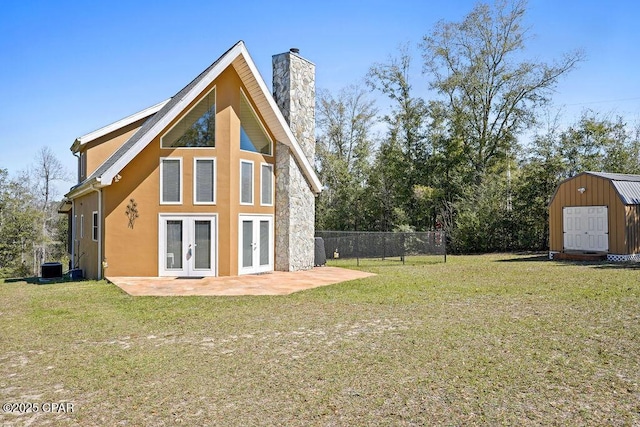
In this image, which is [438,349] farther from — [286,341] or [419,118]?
[419,118]

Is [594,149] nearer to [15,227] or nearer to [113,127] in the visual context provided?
[113,127]

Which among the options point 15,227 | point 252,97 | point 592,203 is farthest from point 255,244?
point 15,227

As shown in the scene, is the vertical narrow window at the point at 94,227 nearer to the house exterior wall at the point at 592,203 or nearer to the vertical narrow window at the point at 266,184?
the vertical narrow window at the point at 266,184

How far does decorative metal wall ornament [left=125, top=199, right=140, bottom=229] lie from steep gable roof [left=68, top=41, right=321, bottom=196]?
2.93 feet

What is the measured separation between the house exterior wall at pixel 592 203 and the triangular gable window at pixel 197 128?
14.9 metres

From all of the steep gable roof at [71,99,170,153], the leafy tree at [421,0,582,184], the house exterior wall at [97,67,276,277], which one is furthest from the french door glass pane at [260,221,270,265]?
the leafy tree at [421,0,582,184]

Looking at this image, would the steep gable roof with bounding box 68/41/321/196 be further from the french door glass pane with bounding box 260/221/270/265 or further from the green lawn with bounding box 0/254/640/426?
the green lawn with bounding box 0/254/640/426

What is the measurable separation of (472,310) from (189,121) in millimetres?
9421

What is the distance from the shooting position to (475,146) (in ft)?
89.8

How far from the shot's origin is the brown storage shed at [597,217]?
1755 centimetres

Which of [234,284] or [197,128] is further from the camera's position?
[197,128]

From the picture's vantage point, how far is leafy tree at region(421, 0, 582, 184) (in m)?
26.6

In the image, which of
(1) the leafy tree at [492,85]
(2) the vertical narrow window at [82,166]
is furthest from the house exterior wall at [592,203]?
(2) the vertical narrow window at [82,166]

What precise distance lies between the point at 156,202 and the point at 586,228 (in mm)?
16420
